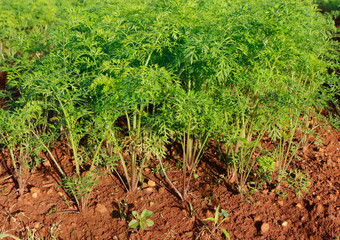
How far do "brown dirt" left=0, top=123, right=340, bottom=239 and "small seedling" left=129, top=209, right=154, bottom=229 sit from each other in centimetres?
7

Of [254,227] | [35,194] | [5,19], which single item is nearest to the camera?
[254,227]

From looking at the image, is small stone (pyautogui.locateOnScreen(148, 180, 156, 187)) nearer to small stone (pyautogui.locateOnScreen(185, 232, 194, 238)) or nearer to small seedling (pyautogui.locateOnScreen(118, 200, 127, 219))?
small seedling (pyautogui.locateOnScreen(118, 200, 127, 219))

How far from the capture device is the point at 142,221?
3020mm

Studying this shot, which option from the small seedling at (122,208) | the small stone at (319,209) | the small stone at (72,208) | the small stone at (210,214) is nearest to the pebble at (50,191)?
the small stone at (72,208)

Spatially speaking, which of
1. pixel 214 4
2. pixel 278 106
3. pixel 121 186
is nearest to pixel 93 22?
pixel 214 4

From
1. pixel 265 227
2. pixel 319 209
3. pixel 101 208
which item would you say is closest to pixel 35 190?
pixel 101 208

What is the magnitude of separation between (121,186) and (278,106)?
2031 mm

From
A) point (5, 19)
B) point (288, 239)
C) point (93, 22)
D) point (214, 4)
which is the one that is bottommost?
point (288, 239)

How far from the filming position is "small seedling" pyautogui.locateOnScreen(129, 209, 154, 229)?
298 cm

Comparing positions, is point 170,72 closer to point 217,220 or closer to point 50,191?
point 217,220

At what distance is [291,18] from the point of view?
286 cm

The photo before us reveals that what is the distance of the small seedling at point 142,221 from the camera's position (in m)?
2.98

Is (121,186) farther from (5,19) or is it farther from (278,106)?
(5,19)

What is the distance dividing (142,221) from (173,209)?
41 centimetres
